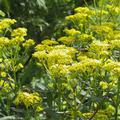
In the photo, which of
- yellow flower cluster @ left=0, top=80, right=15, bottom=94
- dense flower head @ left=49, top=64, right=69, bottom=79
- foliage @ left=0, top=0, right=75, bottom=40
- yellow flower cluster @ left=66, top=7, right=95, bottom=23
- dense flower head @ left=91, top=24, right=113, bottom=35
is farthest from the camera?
foliage @ left=0, top=0, right=75, bottom=40

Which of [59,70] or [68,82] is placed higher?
[59,70]

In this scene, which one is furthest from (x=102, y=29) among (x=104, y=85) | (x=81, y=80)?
(x=104, y=85)

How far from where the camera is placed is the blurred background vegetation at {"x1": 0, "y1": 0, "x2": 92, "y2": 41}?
5090 mm

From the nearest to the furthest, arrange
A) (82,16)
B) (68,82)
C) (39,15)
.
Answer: (68,82)
(82,16)
(39,15)

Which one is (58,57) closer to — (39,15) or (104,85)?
(104,85)

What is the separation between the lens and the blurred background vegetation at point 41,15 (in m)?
5.09

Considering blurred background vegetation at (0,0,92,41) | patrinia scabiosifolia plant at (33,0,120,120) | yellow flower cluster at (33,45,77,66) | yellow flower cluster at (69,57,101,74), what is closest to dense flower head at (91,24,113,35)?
patrinia scabiosifolia plant at (33,0,120,120)

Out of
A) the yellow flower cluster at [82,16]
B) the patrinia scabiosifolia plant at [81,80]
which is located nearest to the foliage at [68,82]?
the patrinia scabiosifolia plant at [81,80]

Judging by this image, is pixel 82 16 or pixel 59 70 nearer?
pixel 59 70

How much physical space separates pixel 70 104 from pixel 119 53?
1.69 feet

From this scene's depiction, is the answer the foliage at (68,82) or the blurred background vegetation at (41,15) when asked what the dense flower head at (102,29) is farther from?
the blurred background vegetation at (41,15)

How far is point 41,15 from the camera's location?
17.9 ft

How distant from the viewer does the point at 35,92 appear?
2879 mm

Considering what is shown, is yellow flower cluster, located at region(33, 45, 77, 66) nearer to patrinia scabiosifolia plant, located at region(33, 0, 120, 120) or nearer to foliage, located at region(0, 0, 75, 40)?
patrinia scabiosifolia plant, located at region(33, 0, 120, 120)
